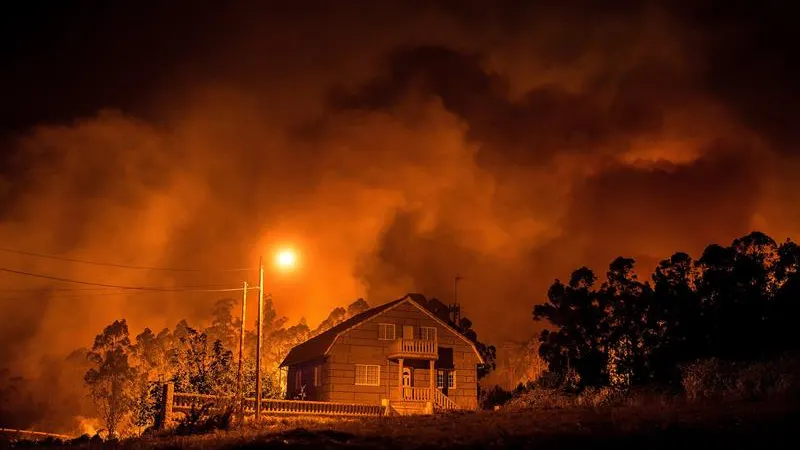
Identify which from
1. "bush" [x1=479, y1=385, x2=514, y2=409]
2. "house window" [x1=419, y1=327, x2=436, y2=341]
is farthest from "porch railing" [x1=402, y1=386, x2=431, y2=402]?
"bush" [x1=479, y1=385, x2=514, y2=409]

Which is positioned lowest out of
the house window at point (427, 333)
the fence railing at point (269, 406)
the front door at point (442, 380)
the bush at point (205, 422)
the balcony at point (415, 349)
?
the bush at point (205, 422)

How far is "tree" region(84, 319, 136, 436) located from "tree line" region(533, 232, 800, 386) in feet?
200

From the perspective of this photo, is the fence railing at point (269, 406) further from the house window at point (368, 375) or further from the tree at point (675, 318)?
the tree at point (675, 318)

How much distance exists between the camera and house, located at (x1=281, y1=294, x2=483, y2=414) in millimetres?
57750

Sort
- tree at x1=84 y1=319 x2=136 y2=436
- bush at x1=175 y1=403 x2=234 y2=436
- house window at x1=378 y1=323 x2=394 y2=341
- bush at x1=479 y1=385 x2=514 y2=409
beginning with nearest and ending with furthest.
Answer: bush at x1=175 y1=403 x2=234 y2=436 < house window at x1=378 y1=323 x2=394 y2=341 < bush at x1=479 y1=385 x2=514 y2=409 < tree at x1=84 y1=319 x2=136 y2=436

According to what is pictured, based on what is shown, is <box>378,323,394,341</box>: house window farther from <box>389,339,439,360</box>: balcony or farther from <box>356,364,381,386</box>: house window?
<box>356,364,381,386</box>: house window

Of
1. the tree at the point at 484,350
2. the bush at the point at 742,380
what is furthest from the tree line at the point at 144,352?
the bush at the point at 742,380

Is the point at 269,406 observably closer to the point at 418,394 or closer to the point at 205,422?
the point at 205,422

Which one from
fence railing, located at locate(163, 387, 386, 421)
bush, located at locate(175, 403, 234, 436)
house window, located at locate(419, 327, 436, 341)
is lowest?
bush, located at locate(175, 403, 234, 436)

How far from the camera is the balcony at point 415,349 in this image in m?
58.0

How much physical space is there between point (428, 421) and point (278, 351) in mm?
87563

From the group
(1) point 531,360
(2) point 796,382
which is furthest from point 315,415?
(1) point 531,360

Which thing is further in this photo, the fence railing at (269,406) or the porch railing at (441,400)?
the porch railing at (441,400)

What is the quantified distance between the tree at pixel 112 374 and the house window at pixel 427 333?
181ft
